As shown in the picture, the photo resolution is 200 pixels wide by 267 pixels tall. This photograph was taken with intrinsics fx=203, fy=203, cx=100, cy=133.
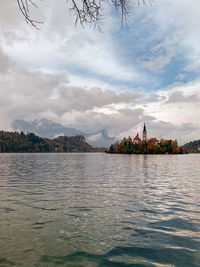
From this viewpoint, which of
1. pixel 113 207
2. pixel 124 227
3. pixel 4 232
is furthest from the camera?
pixel 113 207

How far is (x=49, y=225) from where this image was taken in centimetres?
1038

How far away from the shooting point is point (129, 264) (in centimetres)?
670

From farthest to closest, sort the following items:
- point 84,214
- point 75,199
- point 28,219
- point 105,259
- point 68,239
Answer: point 75,199, point 84,214, point 28,219, point 68,239, point 105,259

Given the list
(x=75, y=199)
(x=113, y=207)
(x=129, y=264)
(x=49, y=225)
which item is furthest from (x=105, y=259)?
(x=75, y=199)

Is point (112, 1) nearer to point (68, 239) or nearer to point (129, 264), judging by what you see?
point (129, 264)

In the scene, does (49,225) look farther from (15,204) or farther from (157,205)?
(157,205)

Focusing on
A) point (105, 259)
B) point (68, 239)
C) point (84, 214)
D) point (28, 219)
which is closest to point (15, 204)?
point (28, 219)

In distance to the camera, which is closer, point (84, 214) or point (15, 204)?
point (84, 214)

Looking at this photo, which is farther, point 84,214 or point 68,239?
point 84,214

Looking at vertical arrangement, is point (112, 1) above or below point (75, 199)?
above

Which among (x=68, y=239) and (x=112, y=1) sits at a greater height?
(x=112, y=1)

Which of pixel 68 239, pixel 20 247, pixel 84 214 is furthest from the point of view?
pixel 84 214

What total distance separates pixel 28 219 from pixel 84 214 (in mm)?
3231

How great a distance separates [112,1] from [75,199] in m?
14.3
